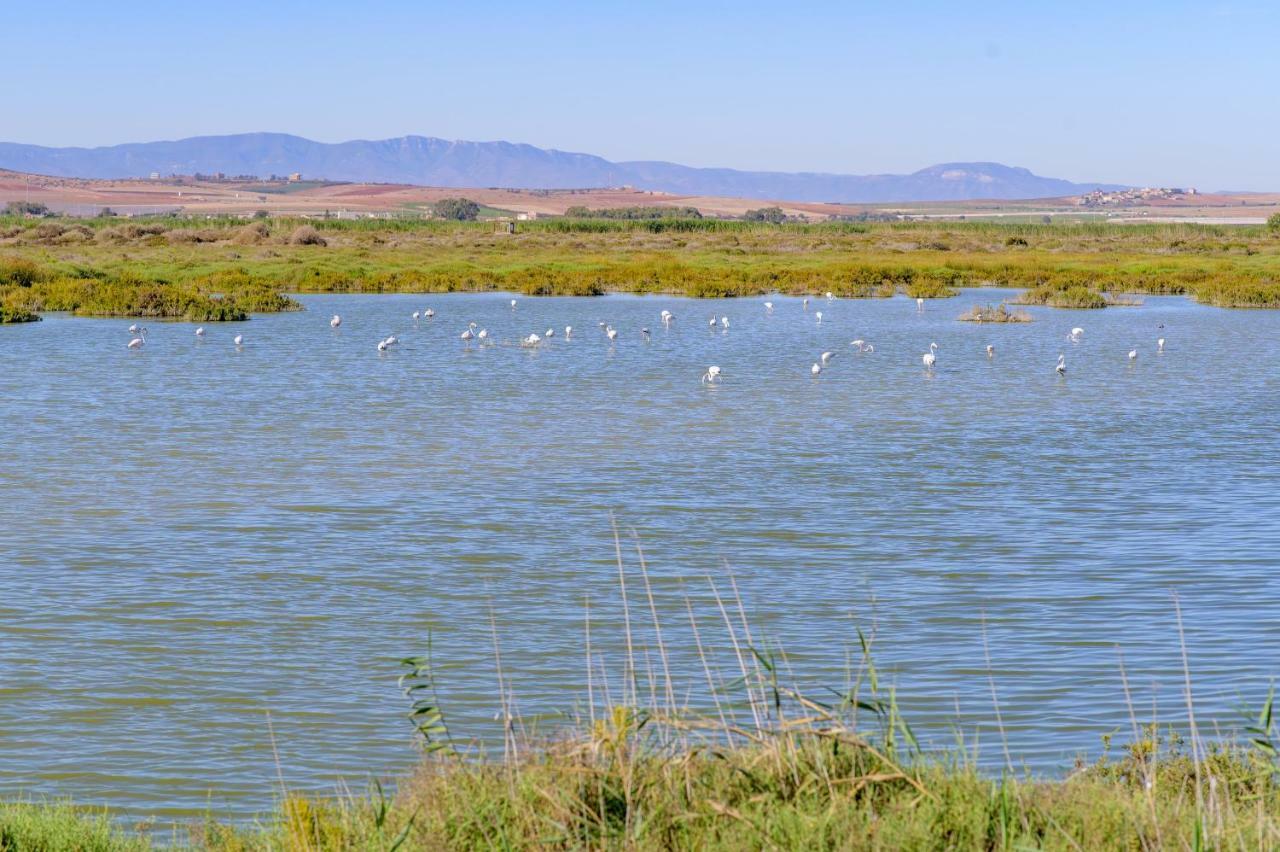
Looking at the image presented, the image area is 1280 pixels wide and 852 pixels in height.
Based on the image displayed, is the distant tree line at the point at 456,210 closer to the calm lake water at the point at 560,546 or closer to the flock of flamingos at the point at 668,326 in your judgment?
the flock of flamingos at the point at 668,326

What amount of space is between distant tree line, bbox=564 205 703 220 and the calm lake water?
398 feet

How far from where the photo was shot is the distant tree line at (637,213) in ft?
491

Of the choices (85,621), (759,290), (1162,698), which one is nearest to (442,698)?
(85,621)

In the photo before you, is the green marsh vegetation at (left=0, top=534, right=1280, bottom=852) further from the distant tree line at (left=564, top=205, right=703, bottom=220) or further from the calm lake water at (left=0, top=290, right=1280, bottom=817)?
the distant tree line at (left=564, top=205, right=703, bottom=220)

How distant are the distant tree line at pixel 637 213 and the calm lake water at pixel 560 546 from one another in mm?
121315

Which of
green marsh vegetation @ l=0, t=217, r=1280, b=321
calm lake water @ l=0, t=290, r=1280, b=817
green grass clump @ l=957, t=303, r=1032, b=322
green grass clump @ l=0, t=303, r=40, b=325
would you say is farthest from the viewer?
green marsh vegetation @ l=0, t=217, r=1280, b=321

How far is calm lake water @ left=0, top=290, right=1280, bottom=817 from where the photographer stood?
805 cm

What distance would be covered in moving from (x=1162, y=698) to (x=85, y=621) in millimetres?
A: 6400

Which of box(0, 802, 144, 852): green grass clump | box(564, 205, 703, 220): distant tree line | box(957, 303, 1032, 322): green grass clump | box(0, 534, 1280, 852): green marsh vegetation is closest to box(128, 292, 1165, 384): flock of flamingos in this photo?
box(957, 303, 1032, 322): green grass clump

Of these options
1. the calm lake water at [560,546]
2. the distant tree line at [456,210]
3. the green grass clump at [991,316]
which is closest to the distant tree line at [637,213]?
the distant tree line at [456,210]

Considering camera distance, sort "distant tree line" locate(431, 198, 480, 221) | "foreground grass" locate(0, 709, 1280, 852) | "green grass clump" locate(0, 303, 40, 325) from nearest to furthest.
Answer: "foreground grass" locate(0, 709, 1280, 852) → "green grass clump" locate(0, 303, 40, 325) → "distant tree line" locate(431, 198, 480, 221)

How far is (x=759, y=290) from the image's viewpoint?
160 ft

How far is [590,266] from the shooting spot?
55.9 m

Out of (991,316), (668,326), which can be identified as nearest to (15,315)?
(668,326)
